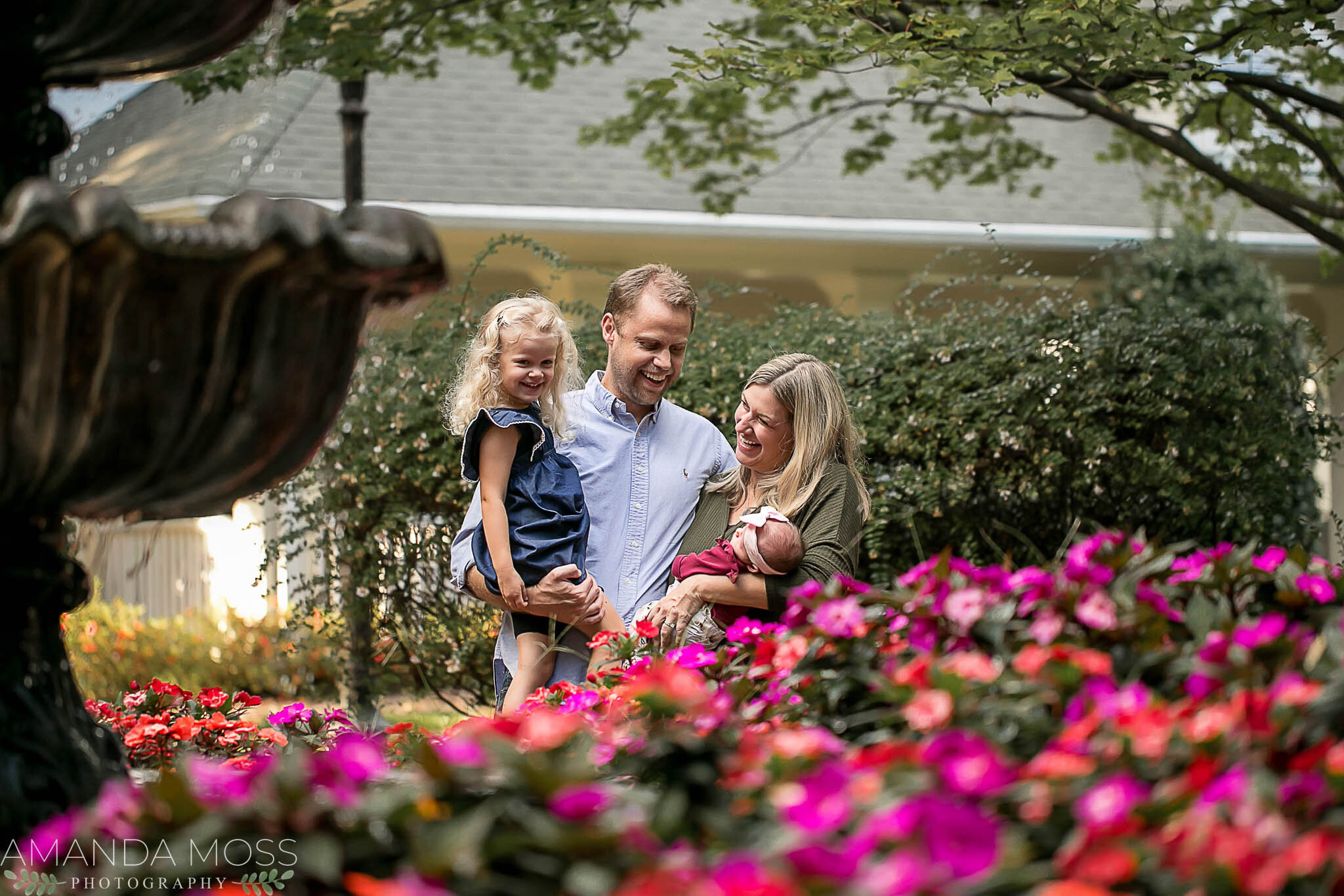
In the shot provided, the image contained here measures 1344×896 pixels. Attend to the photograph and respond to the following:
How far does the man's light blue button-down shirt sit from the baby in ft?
0.61

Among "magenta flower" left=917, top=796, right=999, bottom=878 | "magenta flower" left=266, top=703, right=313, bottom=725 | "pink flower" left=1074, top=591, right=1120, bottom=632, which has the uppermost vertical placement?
"magenta flower" left=917, top=796, right=999, bottom=878

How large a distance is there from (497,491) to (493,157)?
894 centimetres

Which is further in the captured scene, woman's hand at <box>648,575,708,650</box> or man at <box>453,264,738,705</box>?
Result: man at <box>453,264,738,705</box>

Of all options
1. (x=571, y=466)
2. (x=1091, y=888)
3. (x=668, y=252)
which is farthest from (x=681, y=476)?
(x=668, y=252)

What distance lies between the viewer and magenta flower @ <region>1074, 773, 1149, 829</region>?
1391 millimetres

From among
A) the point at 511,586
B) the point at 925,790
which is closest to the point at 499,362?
the point at 511,586

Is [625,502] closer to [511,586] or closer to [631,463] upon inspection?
[631,463]

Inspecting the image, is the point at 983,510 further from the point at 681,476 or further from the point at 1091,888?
the point at 1091,888

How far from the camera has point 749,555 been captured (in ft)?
10.6

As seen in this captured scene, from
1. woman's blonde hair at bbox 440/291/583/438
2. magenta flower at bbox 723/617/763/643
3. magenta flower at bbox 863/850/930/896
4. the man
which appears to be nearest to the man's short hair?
the man

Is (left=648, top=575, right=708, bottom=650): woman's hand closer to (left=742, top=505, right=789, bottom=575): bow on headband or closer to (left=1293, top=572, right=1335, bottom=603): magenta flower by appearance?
(left=742, top=505, right=789, bottom=575): bow on headband

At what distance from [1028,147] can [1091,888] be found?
7.60m

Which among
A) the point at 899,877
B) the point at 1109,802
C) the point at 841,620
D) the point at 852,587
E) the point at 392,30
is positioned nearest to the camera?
the point at 899,877

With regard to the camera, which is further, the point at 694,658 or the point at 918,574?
the point at 694,658
